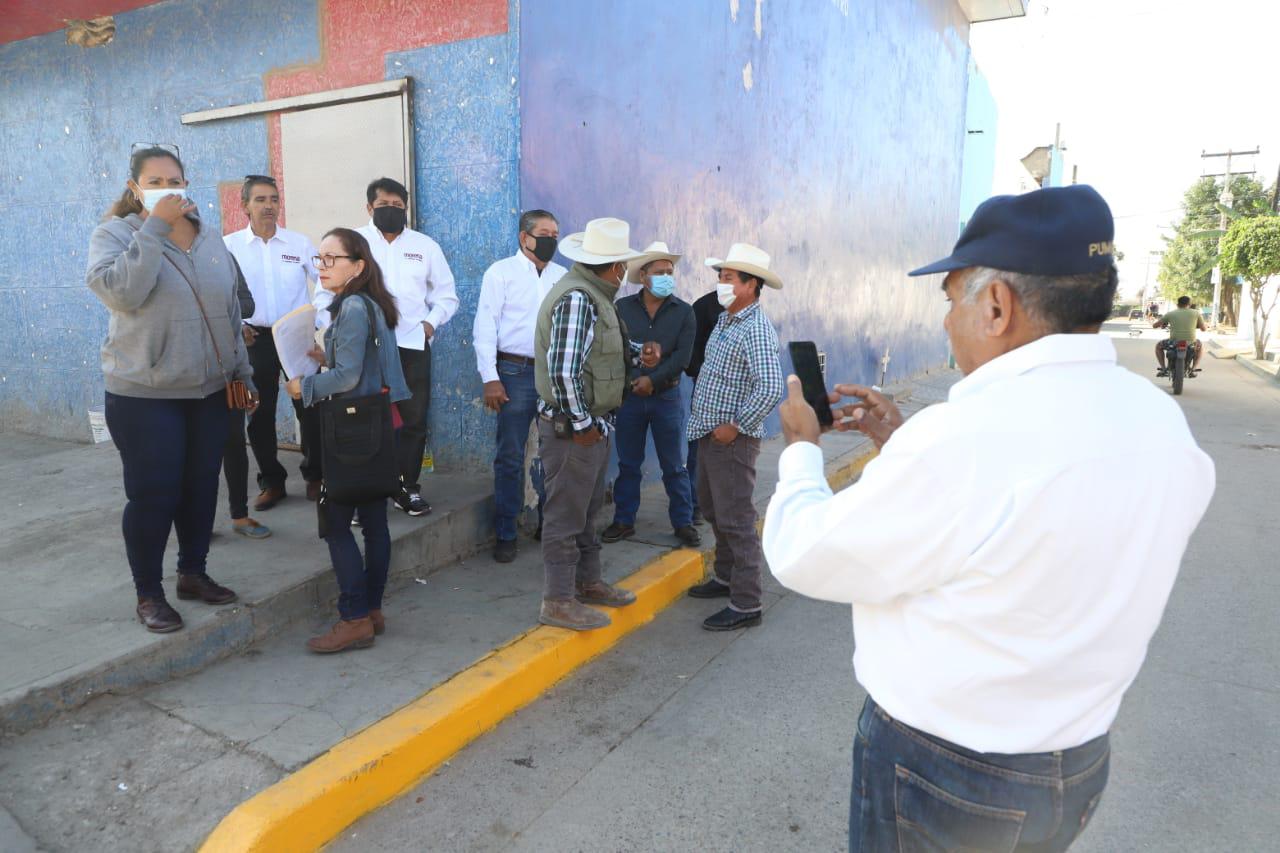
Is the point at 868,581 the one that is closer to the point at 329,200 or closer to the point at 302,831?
the point at 302,831

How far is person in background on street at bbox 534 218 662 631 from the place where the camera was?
351 cm

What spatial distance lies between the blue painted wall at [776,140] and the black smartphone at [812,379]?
326cm

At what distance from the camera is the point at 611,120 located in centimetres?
566

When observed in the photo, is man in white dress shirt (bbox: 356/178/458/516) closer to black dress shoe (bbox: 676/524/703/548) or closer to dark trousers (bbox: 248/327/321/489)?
dark trousers (bbox: 248/327/321/489)

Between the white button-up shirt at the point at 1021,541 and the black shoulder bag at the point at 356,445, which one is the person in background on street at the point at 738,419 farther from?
the white button-up shirt at the point at 1021,541

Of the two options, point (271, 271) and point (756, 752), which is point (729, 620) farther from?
point (271, 271)

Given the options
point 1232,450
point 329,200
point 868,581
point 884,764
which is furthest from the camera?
point 1232,450

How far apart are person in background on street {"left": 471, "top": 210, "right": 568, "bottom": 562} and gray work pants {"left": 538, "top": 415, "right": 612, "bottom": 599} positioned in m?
0.98

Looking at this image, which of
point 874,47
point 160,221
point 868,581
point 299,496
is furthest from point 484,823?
point 874,47

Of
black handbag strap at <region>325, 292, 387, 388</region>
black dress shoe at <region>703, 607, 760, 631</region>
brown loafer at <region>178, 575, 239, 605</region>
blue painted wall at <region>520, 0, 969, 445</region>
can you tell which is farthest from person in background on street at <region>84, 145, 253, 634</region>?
black dress shoe at <region>703, 607, 760, 631</region>

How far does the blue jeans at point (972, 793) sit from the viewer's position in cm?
125

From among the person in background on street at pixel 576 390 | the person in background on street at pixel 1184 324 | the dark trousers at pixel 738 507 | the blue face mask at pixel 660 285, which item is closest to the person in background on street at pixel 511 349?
the blue face mask at pixel 660 285

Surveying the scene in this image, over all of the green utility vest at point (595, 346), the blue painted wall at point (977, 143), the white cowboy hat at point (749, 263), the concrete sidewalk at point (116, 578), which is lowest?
the concrete sidewalk at point (116, 578)

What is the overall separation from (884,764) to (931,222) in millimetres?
14147
